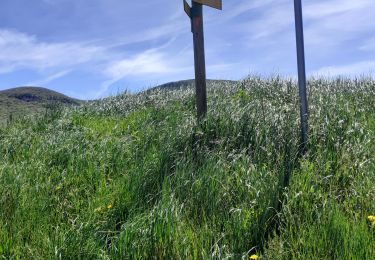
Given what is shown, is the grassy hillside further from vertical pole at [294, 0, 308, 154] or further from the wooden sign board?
the wooden sign board

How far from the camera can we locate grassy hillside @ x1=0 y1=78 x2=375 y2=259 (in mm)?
3314

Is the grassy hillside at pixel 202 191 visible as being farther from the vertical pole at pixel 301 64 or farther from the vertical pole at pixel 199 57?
the vertical pole at pixel 199 57

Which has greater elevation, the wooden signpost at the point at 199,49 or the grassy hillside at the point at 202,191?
the wooden signpost at the point at 199,49

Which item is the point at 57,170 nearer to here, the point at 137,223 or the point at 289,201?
the point at 137,223

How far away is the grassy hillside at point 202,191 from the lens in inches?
130

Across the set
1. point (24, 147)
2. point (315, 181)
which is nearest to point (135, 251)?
point (315, 181)

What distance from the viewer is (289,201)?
377 centimetres

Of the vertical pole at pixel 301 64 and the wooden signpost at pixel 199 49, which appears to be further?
the wooden signpost at pixel 199 49

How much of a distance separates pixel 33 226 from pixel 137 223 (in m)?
1.17

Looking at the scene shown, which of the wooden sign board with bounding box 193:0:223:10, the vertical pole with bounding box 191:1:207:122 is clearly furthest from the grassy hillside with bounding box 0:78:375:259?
the wooden sign board with bounding box 193:0:223:10

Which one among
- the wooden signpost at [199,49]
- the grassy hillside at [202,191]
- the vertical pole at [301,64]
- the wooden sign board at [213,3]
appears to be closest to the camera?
the grassy hillside at [202,191]

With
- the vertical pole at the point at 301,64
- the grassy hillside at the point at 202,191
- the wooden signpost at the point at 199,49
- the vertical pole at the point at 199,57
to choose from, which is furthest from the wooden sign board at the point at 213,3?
the grassy hillside at the point at 202,191

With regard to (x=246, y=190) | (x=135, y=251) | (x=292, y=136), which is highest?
(x=292, y=136)

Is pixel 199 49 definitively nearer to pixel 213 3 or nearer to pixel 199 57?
pixel 199 57
